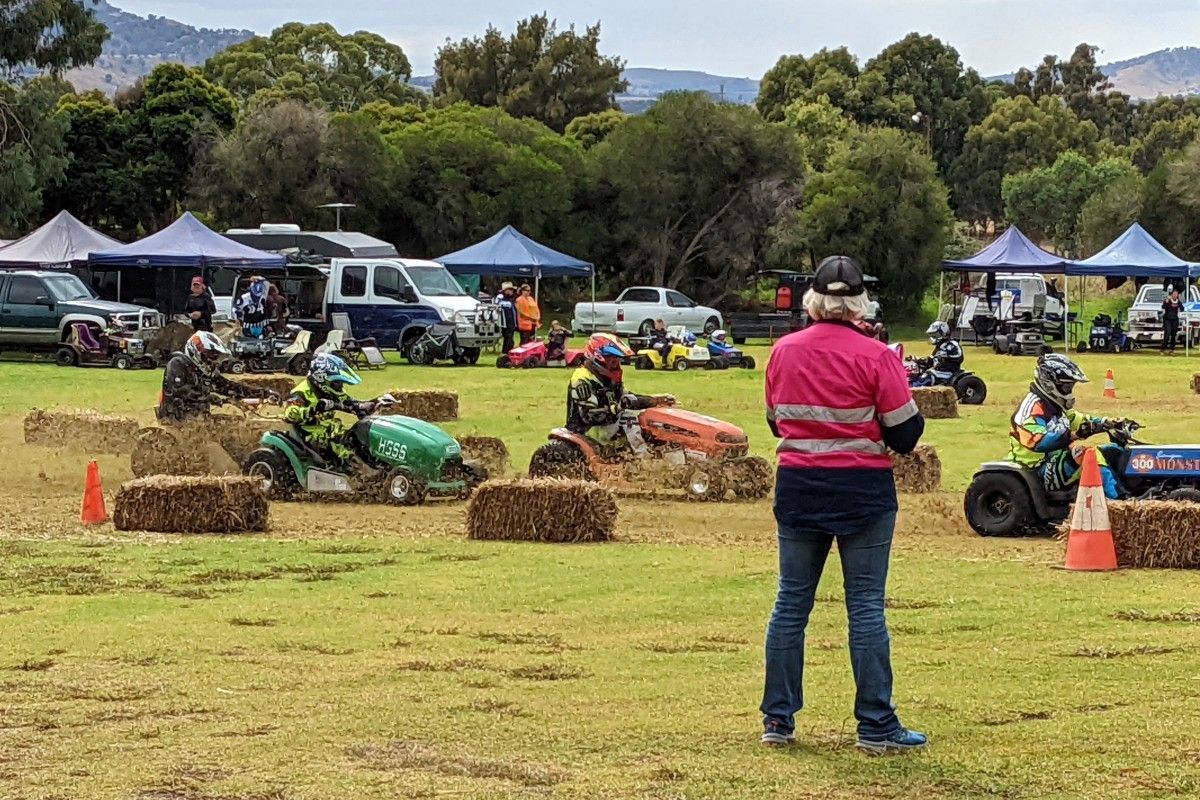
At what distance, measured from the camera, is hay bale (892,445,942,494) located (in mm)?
18594

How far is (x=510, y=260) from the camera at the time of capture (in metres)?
49.0

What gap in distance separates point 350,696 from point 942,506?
9.57 m

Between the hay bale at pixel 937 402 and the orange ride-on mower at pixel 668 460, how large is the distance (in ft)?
30.5

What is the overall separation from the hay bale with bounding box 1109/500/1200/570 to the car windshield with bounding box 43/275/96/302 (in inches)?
1274

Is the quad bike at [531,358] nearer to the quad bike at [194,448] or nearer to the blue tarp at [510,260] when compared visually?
the blue tarp at [510,260]

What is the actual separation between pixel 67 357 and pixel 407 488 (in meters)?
24.2

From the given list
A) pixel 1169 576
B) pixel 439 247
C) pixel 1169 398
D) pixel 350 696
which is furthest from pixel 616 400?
pixel 439 247

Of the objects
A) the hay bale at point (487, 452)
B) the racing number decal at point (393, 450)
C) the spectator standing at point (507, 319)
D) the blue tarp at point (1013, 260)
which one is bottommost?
the hay bale at point (487, 452)

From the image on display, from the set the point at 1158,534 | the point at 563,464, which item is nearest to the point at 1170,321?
the point at 563,464

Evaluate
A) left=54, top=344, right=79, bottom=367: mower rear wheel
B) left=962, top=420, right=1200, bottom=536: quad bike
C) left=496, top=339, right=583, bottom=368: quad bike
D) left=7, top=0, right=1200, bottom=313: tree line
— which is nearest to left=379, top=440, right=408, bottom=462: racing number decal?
left=962, top=420, right=1200, bottom=536: quad bike

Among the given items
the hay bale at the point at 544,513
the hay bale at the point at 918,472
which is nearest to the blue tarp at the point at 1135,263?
the hay bale at the point at 918,472

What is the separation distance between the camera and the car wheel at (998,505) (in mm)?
15086

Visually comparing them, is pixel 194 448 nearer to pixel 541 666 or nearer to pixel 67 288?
pixel 541 666

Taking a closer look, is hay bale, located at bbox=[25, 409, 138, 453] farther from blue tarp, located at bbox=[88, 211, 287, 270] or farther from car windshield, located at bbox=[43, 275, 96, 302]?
blue tarp, located at bbox=[88, 211, 287, 270]
